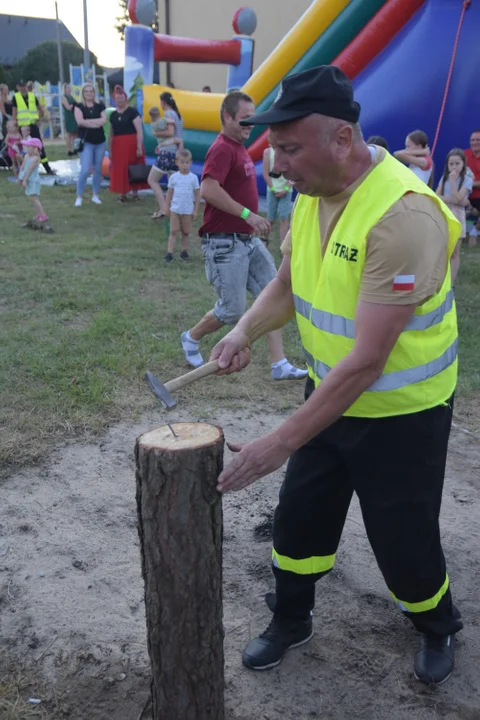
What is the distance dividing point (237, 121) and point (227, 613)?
3.11m

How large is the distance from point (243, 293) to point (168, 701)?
10.2ft

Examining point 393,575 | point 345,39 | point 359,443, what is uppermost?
point 345,39

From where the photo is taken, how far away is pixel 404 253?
68.2 inches

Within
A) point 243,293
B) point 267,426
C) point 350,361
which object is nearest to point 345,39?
point 243,293

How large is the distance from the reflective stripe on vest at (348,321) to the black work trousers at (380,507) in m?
0.29

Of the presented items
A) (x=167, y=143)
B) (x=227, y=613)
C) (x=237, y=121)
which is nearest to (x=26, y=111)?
(x=167, y=143)

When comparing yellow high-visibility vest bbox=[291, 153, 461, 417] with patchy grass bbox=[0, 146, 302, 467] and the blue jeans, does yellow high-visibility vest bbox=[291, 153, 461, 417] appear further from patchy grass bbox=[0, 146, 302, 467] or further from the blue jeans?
the blue jeans

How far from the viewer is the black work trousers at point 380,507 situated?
2.09 m

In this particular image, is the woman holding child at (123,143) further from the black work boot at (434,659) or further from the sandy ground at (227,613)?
the black work boot at (434,659)

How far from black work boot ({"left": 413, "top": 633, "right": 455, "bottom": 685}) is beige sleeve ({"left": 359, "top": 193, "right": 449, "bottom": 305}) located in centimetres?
140

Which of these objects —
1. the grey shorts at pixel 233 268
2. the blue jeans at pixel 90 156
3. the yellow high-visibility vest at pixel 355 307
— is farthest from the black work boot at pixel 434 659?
the blue jeans at pixel 90 156

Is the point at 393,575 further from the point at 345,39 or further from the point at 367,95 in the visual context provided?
the point at 345,39

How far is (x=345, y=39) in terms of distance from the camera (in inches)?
408

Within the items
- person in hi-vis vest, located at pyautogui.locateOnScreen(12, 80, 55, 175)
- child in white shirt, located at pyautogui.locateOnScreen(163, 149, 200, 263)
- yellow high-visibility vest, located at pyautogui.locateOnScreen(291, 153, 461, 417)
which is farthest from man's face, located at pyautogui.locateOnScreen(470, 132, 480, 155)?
person in hi-vis vest, located at pyautogui.locateOnScreen(12, 80, 55, 175)
